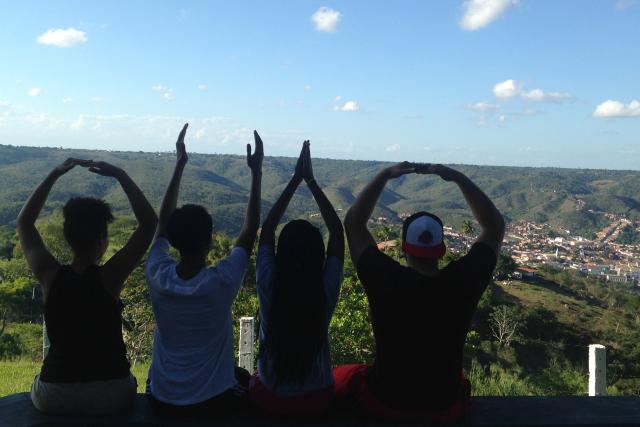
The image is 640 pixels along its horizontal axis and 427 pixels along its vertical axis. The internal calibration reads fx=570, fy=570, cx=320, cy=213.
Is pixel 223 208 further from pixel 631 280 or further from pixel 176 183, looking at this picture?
pixel 176 183

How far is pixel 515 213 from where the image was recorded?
402 feet

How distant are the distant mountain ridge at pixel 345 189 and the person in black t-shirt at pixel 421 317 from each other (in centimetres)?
6939

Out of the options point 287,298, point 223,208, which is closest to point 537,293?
point 287,298

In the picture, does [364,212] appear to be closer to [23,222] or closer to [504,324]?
[23,222]

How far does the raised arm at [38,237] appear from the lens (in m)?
2.13

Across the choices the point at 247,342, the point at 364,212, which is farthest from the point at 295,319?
the point at 247,342

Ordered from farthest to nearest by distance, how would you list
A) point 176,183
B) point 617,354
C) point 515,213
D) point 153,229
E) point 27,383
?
point 515,213 → point 617,354 → point 27,383 → point 176,183 → point 153,229

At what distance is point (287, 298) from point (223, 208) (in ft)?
289

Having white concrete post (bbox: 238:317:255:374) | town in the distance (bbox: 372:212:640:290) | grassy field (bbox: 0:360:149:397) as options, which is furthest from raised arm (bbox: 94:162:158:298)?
town in the distance (bbox: 372:212:640:290)

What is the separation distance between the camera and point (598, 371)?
4465 mm

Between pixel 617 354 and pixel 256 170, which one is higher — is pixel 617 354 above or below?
below

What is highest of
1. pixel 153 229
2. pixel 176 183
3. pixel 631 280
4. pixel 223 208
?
pixel 176 183

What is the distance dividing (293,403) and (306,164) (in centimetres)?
107

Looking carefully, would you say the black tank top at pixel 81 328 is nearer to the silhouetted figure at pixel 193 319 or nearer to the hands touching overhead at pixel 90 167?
the silhouetted figure at pixel 193 319
